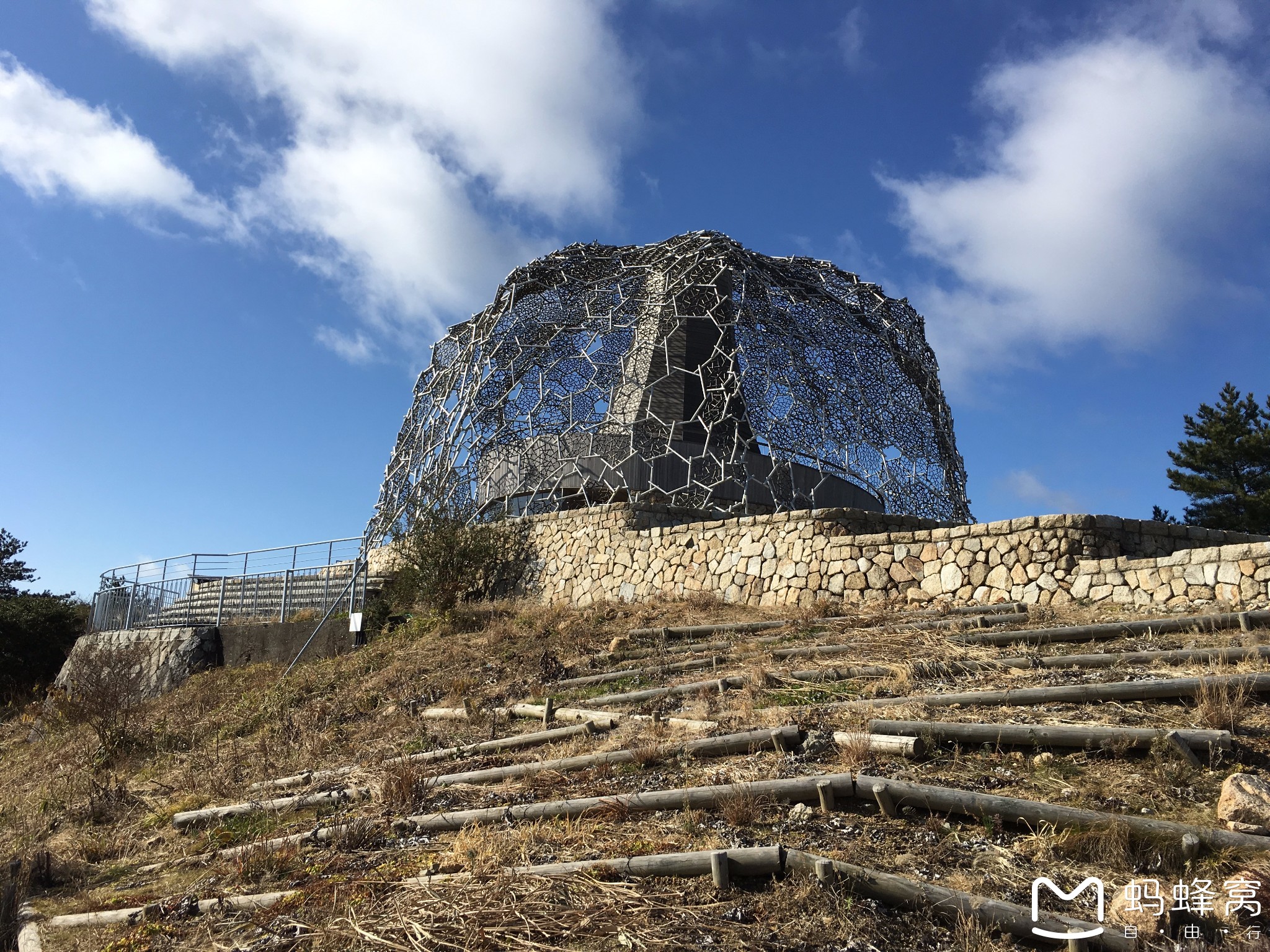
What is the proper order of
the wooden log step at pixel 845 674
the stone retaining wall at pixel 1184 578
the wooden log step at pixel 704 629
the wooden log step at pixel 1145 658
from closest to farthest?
the wooden log step at pixel 1145 658
the wooden log step at pixel 845 674
the stone retaining wall at pixel 1184 578
the wooden log step at pixel 704 629

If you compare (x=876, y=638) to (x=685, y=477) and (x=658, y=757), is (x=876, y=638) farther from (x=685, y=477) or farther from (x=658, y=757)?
(x=685, y=477)

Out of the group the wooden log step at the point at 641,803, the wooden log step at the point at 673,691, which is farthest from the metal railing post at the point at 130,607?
the wooden log step at the point at 641,803

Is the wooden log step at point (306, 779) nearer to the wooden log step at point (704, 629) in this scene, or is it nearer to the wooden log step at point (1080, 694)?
the wooden log step at point (1080, 694)

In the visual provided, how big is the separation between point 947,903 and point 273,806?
499 centimetres

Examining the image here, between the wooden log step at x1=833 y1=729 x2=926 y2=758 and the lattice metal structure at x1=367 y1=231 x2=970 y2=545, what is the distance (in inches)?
420

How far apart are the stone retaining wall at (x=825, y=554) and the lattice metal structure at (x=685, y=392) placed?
1.47 m

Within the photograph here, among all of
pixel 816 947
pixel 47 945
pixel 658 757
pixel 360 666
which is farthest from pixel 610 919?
pixel 360 666

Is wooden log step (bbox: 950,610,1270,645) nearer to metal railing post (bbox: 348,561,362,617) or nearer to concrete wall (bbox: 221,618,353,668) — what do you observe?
concrete wall (bbox: 221,618,353,668)

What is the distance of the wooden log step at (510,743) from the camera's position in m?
6.45

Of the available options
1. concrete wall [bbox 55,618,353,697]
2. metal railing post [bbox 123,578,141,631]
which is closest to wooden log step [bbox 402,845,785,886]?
concrete wall [bbox 55,618,353,697]

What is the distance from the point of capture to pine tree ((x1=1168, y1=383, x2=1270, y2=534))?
69.6 feet

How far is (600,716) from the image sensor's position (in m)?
6.66

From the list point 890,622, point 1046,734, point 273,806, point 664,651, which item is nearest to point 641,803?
point 1046,734

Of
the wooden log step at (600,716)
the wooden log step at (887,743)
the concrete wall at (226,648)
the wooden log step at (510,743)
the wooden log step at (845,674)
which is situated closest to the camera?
the wooden log step at (887,743)
